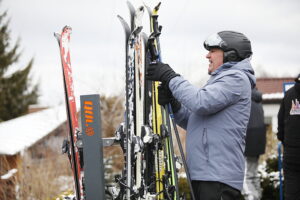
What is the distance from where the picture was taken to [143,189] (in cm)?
273

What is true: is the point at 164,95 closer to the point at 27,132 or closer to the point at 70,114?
the point at 70,114

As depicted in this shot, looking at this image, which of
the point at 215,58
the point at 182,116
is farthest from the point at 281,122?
the point at 215,58

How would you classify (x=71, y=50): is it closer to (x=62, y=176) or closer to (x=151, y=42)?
(x=151, y=42)

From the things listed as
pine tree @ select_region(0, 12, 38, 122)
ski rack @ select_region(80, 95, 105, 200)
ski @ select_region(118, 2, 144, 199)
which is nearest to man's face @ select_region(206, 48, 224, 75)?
ski @ select_region(118, 2, 144, 199)

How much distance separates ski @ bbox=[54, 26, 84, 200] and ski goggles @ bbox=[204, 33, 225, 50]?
114cm

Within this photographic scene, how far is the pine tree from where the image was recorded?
2148 centimetres

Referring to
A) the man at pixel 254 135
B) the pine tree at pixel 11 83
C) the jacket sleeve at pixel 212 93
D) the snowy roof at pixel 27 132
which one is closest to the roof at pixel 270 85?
the pine tree at pixel 11 83

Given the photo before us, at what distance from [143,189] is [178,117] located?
0.61 m

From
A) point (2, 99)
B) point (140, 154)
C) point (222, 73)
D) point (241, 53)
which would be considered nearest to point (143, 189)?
point (140, 154)

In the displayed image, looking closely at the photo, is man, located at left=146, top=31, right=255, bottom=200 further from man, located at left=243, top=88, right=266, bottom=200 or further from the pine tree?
the pine tree

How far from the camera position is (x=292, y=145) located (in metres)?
3.60

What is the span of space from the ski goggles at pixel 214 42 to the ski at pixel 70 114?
44.9 inches

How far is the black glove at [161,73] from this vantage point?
2.51 m

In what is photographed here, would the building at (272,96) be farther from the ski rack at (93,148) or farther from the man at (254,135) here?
the ski rack at (93,148)
